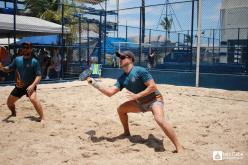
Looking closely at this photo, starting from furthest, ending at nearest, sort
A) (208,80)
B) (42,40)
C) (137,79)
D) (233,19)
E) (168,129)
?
(42,40) → (233,19) → (208,80) → (137,79) → (168,129)

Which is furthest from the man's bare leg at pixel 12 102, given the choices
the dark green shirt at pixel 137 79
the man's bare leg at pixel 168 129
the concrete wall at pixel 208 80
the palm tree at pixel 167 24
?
the palm tree at pixel 167 24

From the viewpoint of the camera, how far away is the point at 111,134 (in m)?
5.79

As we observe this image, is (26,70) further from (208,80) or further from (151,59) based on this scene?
(151,59)

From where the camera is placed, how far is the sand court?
4.56 metres

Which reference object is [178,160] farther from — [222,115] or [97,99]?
[97,99]

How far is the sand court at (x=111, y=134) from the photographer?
456cm

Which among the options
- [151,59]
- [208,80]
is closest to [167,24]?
[151,59]

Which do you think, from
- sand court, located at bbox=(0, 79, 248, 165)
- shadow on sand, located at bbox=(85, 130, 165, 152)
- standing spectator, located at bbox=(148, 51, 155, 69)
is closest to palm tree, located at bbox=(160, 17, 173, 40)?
standing spectator, located at bbox=(148, 51, 155, 69)

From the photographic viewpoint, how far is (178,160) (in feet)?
14.4

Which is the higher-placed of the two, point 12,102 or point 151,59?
point 151,59

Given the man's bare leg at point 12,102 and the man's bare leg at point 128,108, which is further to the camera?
the man's bare leg at point 12,102

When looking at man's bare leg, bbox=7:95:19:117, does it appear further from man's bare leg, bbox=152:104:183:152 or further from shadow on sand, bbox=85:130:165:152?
man's bare leg, bbox=152:104:183:152

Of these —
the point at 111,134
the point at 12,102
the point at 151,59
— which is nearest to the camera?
the point at 111,134

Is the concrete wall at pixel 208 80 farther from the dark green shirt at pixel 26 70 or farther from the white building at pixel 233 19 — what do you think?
the dark green shirt at pixel 26 70
